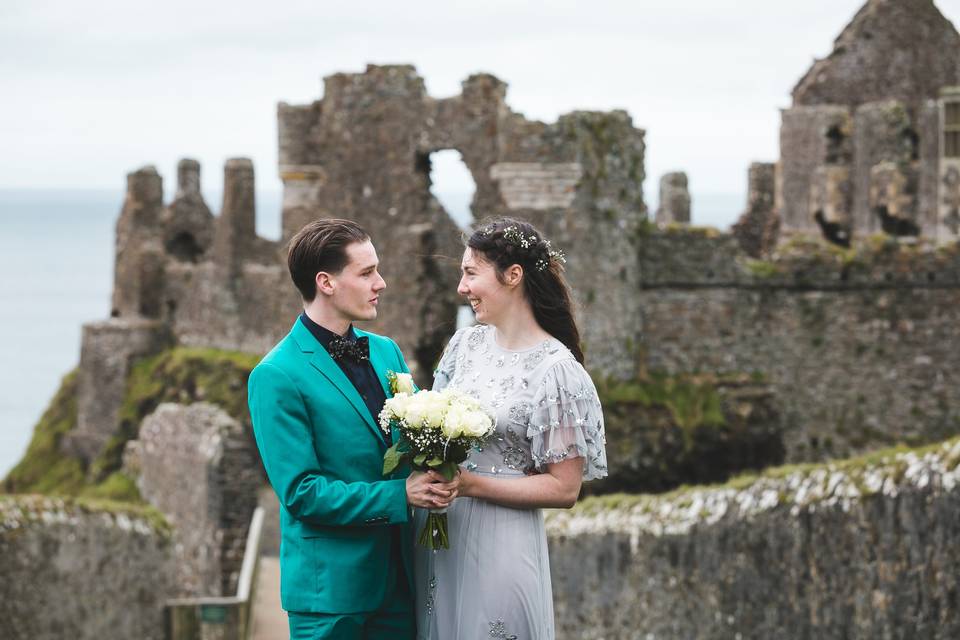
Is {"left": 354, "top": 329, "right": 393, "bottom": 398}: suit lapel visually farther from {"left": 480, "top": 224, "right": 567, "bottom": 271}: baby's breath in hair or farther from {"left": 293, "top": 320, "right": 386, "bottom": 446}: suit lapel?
{"left": 480, "top": 224, "right": 567, "bottom": 271}: baby's breath in hair

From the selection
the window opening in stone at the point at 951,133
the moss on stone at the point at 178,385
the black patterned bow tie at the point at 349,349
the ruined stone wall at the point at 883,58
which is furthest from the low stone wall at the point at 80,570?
the ruined stone wall at the point at 883,58

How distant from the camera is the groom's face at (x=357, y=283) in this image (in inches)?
316

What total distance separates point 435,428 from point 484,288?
844 mm

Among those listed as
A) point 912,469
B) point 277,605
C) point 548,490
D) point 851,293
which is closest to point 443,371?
point 548,490

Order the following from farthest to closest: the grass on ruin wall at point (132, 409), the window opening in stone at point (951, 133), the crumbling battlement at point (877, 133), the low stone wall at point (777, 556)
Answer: the window opening in stone at point (951, 133), the grass on ruin wall at point (132, 409), the crumbling battlement at point (877, 133), the low stone wall at point (777, 556)

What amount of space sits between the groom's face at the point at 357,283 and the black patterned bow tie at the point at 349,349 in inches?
6.4

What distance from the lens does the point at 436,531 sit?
7969mm

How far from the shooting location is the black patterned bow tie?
8109 mm

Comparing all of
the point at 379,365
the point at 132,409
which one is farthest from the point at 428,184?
the point at 379,365

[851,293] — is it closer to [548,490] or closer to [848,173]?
[848,173]

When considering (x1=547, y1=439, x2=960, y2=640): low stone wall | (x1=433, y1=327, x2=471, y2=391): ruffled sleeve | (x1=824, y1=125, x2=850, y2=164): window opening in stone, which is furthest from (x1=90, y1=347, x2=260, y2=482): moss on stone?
(x1=433, y1=327, x2=471, y2=391): ruffled sleeve

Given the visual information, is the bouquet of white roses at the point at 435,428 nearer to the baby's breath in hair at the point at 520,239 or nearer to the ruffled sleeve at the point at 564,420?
the ruffled sleeve at the point at 564,420

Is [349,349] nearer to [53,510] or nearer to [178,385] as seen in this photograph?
[53,510]

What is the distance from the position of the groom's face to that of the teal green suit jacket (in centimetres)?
23
